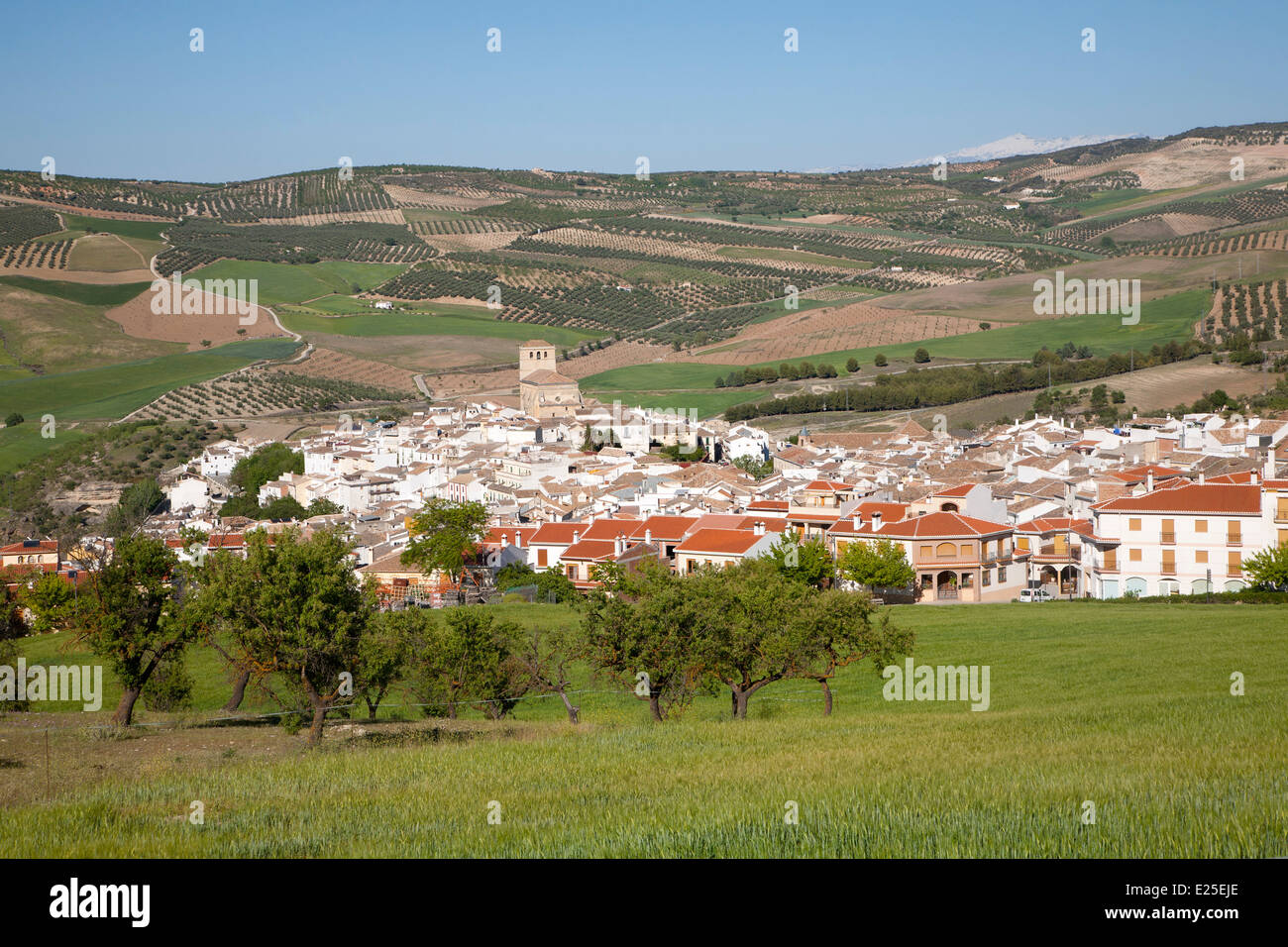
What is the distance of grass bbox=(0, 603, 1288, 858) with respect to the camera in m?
9.11

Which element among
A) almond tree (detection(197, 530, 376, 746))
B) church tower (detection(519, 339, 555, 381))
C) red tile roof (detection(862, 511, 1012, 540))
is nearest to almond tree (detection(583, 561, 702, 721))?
almond tree (detection(197, 530, 376, 746))

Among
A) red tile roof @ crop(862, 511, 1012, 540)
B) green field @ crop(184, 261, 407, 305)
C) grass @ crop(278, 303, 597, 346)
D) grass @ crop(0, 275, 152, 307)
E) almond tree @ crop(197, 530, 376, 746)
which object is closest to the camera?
almond tree @ crop(197, 530, 376, 746)

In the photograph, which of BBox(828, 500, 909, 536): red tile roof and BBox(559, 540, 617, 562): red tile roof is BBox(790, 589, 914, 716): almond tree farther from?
BBox(559, 540, 617, 562): red tile roof

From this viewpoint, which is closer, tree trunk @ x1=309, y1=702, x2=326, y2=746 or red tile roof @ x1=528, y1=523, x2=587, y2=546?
tree trunk @ x1=309, y1=702, x2=326, y2=746

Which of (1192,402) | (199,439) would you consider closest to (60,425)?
(199,439)

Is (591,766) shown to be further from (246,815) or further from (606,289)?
(606,289)

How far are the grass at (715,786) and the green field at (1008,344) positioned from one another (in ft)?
336

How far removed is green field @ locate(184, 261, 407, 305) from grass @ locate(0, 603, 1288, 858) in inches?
6245

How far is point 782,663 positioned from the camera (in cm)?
2491

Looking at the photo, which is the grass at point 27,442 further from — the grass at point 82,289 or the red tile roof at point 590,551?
the grass at point 82,289

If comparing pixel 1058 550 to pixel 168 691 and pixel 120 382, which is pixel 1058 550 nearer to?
pixel 168 691

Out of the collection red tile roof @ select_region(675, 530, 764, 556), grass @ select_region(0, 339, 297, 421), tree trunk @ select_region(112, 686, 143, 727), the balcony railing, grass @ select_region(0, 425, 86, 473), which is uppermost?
grass @ select_region(0, 339, 297, 421)

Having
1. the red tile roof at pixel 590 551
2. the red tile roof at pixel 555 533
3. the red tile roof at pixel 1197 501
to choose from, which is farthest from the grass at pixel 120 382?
the red tile roof at pixel 1197 501

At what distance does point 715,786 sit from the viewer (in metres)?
12.9
